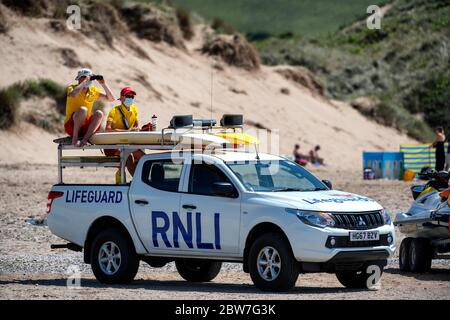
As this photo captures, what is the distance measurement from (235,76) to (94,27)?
22.2 feet

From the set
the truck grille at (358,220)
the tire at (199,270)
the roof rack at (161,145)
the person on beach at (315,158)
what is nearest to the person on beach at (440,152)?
the person on beach at (315,158)

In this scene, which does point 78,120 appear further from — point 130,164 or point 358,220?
point 358,220

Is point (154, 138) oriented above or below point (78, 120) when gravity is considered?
below

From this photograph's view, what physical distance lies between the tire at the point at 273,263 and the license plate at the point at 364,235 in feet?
2.37

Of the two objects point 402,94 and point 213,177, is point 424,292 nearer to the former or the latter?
point 213,177

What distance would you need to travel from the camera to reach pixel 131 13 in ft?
150

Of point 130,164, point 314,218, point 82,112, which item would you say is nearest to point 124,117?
point 82,112

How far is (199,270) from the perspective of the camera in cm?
1581

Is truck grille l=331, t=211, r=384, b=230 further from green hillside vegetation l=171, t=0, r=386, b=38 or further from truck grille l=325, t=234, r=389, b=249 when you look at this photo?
green hillside vegetation l=171, t=0, r=386, b=38

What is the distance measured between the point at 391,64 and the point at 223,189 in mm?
48607

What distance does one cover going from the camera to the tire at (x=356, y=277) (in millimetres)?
14211

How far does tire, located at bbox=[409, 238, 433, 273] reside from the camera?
52.5ft

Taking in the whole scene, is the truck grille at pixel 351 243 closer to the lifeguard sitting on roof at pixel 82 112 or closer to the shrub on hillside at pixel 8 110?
the lifeguard sitting on roof at pixel 82 112
